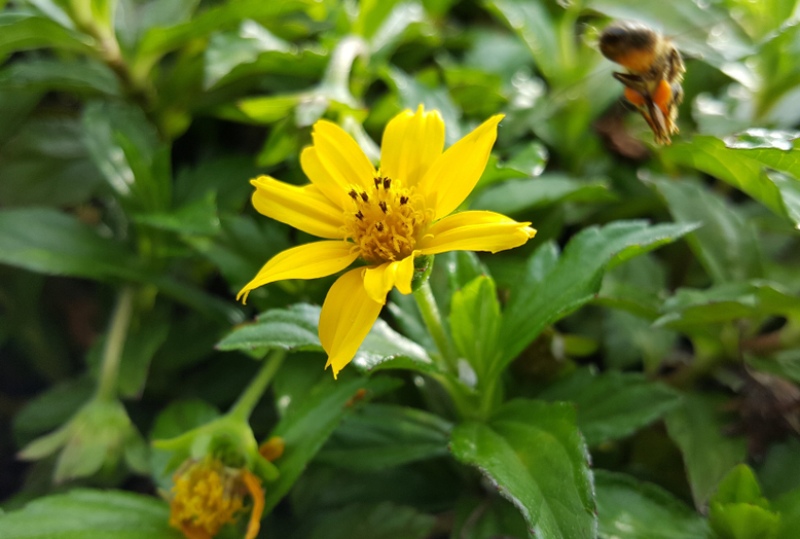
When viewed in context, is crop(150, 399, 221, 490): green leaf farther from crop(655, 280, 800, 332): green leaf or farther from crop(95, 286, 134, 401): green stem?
crop(655, 280, 800, 332): green leaf

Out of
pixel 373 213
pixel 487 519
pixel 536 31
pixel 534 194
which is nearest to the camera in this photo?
pixel 373 213

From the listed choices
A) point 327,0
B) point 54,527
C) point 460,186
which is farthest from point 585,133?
point 54,527

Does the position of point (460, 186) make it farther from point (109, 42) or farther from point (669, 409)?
point (109, 42)

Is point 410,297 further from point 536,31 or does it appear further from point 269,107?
point 536,31

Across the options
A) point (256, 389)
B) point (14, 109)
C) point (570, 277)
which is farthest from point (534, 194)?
point (14, 109)

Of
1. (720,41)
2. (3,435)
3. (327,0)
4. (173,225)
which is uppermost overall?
(720,41)

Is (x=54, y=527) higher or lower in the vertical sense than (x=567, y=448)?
lower

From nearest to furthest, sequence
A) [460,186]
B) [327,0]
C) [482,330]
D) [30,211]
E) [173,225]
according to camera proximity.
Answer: [460,186], [482,330], [173,225], [30,211], [327,0]

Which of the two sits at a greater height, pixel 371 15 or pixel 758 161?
pixel 758 161
